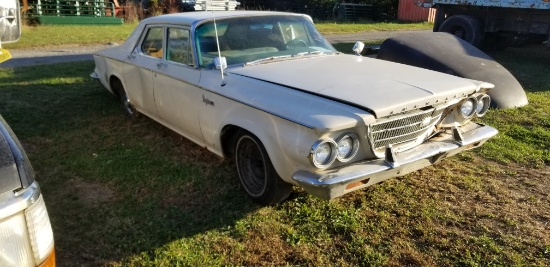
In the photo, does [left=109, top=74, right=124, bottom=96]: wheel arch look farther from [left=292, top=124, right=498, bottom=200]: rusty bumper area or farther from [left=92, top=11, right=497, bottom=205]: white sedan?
[left=292, top=124, right=498, bottom=200]: rusty bumper area

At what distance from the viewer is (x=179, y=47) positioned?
15.1 feet

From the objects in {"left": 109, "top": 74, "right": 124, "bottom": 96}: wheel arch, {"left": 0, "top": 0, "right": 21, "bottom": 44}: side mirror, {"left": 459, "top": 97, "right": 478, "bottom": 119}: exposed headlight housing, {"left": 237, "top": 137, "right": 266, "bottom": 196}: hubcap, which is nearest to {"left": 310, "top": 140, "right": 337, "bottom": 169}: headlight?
{"left": 237, "top": 137, "right": 266, "bottom": 196}: hubcap

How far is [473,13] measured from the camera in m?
11.6

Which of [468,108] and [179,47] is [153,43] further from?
[468,108]

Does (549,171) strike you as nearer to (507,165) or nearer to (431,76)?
(507,165)

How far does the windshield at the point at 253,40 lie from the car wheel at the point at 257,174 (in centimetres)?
85

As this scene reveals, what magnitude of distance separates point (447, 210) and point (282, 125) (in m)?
1.56

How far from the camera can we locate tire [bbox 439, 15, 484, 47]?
36.9 ft

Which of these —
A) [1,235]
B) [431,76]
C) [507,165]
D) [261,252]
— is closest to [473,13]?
[507,165]

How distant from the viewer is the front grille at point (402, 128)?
3.21m

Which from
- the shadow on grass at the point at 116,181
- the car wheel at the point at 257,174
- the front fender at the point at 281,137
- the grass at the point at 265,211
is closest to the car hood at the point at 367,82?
the front fender at the point at 281,137

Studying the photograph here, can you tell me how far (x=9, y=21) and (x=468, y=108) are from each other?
4.29m

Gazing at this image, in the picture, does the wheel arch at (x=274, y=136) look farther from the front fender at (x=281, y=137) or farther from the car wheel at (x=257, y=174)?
the car wheel at (x=257, y=174)

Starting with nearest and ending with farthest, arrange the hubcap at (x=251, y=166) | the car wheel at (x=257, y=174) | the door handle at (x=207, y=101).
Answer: the car wheel at (x=257, y=174), the hubcap at (x=251, y=166), the door handle at (x=207, y=101)
